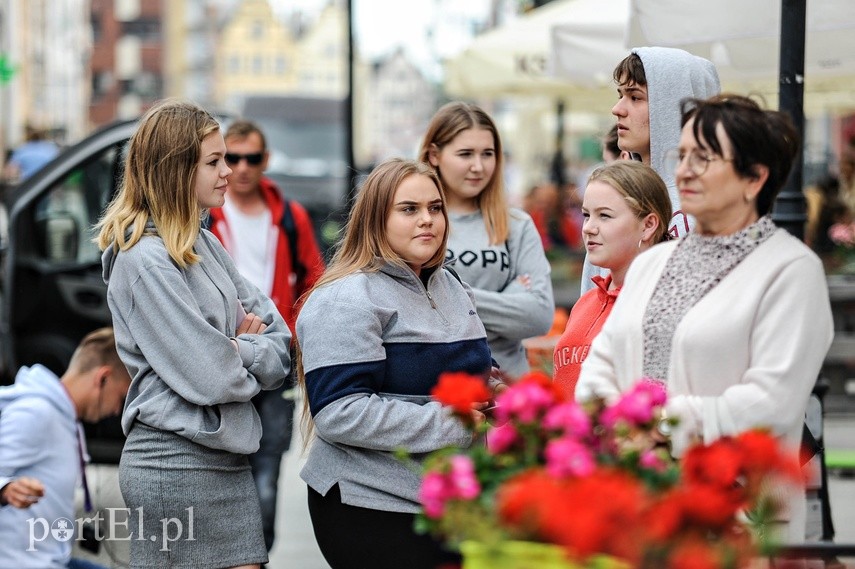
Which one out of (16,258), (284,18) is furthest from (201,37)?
(16,258)

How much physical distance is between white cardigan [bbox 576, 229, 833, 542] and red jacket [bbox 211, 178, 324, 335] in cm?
345

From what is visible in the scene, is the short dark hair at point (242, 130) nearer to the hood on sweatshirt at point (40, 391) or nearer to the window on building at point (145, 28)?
the hood on sweatshirt at point (40, 391)

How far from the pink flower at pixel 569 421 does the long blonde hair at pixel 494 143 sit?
2674mm

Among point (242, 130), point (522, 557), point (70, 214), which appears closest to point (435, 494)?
point (522, 557)

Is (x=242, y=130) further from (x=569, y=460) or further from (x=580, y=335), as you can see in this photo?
(x=569, y=460)

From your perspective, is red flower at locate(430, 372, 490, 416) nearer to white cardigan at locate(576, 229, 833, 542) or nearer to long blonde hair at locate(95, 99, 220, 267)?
white cardigan at locate(576, 229, 833, 542)

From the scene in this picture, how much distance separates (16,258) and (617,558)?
21.3ft

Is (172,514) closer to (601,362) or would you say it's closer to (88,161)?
(601,362)

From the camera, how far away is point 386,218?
12.4 feet

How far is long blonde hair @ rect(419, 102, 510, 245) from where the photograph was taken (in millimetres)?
4949

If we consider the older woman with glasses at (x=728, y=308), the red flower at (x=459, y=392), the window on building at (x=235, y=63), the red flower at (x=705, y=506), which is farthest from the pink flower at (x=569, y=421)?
the window on building at (x=235, y=63)

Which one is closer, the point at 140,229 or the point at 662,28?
the point at 140,229

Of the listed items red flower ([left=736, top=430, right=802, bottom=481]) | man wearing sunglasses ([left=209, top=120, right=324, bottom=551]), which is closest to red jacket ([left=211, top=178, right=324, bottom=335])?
man wearing sunglasses ([left=209, top=120, right=324, bottom=551])

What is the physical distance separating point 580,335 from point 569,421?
1436 millimetres
